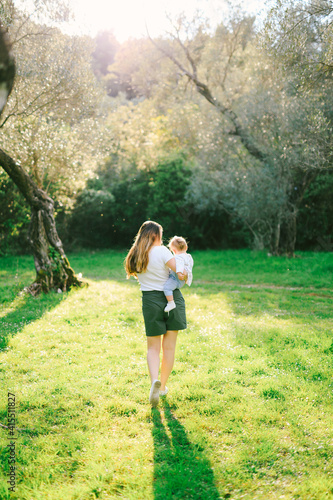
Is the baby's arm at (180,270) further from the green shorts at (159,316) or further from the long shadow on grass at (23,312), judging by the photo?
the long shadow on grass at (23,312)

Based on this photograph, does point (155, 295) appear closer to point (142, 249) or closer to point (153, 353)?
point (142, 249)

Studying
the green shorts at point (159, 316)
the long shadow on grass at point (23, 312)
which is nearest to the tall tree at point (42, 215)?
the long shadow on grass at point (23, 312)

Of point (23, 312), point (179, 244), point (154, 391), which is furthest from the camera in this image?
point (23, 312)

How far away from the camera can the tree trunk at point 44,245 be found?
443 inches

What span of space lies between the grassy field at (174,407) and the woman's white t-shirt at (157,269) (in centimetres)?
141

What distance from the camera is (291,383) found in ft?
16.9

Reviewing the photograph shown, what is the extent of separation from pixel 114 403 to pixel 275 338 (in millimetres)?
3501

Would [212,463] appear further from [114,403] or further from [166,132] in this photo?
[166,132]

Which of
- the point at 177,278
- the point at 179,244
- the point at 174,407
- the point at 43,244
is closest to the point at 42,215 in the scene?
the point at 43,244

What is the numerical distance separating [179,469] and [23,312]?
6667 mm

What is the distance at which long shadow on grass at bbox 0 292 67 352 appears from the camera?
7573 millimetres

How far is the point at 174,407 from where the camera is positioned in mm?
4715

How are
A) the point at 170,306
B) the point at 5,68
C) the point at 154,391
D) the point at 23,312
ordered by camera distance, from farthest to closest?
the point at 23,312 → the point at 170,306 → the point at 154,391 → the point at 5,68

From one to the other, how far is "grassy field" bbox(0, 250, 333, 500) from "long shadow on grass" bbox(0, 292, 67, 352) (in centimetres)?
5
